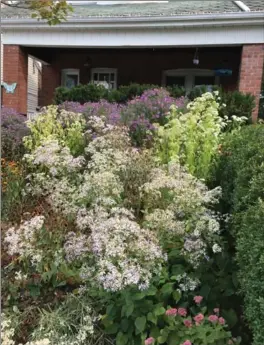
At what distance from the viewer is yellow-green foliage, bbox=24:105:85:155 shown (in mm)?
4871

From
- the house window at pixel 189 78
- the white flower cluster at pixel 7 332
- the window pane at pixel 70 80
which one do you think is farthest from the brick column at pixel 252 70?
the white flower cluster at pixel 7 332

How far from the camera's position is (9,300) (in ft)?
9.95

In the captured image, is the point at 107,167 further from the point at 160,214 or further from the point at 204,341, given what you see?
the point at 204,341

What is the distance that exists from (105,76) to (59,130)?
270 inches

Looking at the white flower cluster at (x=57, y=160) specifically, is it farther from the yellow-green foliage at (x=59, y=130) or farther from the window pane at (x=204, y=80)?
the window pane at (x=204, y=80)

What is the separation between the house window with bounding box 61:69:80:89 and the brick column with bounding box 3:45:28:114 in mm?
1928

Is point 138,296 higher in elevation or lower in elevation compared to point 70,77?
lower

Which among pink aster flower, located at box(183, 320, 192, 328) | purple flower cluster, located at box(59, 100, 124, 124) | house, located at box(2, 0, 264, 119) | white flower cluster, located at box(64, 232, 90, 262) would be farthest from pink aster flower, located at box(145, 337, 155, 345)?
house, located at box(2, 0, 264, 119)

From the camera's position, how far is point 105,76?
37.6ft

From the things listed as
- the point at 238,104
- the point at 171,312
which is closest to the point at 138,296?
the point at 171,312

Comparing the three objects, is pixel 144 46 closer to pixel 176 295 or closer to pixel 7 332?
pixel 176 295

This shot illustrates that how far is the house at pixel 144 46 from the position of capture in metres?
8.44

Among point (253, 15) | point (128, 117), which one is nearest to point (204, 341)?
point (128, 117)

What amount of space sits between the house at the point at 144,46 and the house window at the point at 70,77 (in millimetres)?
29
